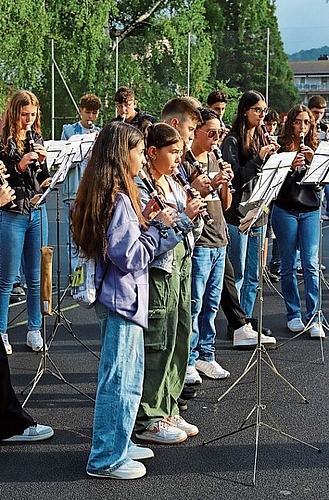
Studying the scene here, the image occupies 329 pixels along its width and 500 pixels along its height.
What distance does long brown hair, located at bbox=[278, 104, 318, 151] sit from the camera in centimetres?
739

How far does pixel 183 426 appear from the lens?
200 inches

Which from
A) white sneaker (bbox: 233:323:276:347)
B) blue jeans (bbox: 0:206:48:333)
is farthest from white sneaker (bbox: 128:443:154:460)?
white sneaker (bbox: 233:323:276:347)

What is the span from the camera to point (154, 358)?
15.6ft

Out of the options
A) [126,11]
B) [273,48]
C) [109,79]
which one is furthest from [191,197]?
[273,48]

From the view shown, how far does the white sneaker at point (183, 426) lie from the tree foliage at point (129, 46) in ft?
63.0

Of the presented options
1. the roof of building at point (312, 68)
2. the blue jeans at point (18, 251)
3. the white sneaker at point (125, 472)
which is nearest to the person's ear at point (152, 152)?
the white sneaker at point (125, 472)

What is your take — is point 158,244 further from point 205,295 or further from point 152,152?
point 205,295

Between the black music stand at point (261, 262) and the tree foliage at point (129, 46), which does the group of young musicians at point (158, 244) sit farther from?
the tree foliage at point (129, 46)

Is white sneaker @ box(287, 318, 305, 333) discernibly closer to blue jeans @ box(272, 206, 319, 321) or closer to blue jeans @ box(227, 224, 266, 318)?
blue jeans @ box(272, 206, 319, 321)

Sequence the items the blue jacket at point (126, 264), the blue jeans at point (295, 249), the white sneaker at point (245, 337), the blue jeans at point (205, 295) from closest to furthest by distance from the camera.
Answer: the blue jacket at point (126, 264) < the blue jeans at point (205, 295) < the white sneaker at point (245, 337) < the blue jeans at point (295, 249)

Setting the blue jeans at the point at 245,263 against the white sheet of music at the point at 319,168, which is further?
the blue jeans at the point at 245,263

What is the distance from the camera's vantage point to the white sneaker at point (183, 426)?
5.05 metres

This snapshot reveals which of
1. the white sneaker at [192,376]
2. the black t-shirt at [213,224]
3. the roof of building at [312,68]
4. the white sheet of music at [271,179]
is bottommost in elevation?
the white sneaker at [192,376]

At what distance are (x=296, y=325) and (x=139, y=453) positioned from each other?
3355 mm
